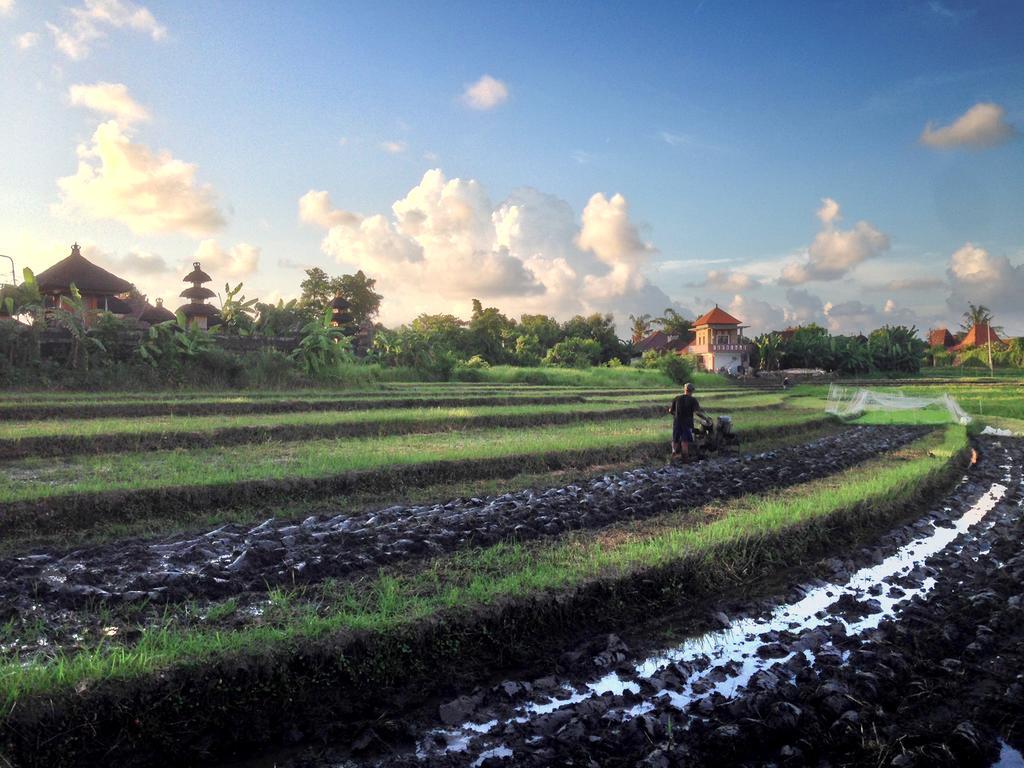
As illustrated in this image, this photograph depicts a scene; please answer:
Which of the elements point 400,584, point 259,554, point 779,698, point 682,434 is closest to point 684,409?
point 682,434

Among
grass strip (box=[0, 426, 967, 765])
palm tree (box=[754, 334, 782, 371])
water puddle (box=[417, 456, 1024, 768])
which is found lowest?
water puddle (box=[417, 456, 1024, 768])

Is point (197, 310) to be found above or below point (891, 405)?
above

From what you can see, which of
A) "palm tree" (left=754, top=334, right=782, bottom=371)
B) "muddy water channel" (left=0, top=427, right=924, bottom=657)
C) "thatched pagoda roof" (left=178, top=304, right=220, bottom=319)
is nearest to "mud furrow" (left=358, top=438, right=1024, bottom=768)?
"muddy water channel" (left=0, top=427, right=924, bottom=657)

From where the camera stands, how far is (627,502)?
28.9 ft

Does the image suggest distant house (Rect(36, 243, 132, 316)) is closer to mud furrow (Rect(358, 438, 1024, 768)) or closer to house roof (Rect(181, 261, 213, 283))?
house roof (Rect(181, 261, 213, 283))

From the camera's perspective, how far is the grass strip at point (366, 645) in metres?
3.54

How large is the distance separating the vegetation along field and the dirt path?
3 centimetres

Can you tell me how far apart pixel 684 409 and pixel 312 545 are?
7990 mm

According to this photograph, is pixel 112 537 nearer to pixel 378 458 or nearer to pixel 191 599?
pixel 191 599

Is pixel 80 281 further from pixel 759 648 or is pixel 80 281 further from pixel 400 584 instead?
pixel 759 648

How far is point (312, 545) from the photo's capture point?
20.6 feet

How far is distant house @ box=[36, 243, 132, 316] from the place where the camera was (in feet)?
95.2

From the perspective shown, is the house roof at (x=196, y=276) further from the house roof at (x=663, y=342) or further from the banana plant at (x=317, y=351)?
the house roof at (x=663, y=342)

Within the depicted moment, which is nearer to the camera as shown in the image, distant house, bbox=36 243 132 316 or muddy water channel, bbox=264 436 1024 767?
muddy water channel, bbox=264 436 1024 767
